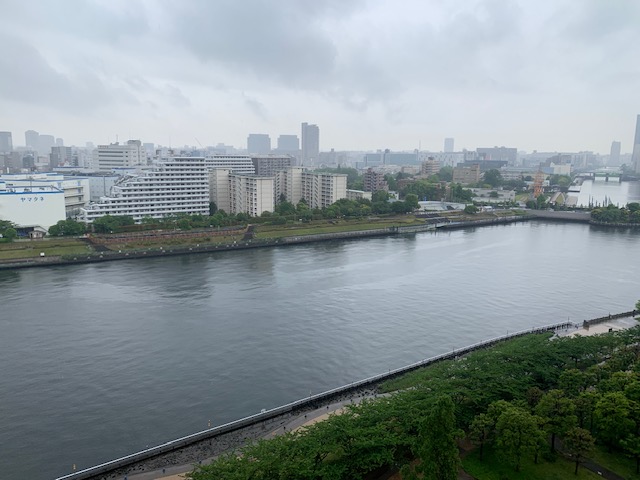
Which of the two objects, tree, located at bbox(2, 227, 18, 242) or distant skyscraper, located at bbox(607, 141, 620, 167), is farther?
distant skyscraper, located at bbox(607, 141, 620, 167)

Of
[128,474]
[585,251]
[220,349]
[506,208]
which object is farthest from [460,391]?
[506,208]

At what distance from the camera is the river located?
858cm

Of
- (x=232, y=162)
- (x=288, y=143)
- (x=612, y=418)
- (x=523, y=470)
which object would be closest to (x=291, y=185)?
(x=232, y=162)

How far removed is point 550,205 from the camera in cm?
3994

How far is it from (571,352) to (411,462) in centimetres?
435

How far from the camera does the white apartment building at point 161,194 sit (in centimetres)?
2634

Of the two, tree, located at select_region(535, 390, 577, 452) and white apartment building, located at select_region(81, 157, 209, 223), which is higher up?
white apartment building, located at select_region(81, 157, 209, 223)

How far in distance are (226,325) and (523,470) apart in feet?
A: 27.6

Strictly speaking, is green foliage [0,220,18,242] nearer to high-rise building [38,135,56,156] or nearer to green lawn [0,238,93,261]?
green lawn [0,238,93,261]

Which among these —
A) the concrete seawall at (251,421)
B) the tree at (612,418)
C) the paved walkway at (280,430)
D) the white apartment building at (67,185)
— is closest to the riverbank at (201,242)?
the white apartment building at (67,185)

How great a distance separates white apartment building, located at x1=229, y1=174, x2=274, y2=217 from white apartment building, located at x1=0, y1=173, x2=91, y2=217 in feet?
31.9

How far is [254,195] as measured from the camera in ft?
98.3

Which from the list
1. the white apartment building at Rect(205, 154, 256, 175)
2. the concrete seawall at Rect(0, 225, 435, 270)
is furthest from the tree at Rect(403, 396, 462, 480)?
the white apartment building at Rect(205, 154, 256, 175)

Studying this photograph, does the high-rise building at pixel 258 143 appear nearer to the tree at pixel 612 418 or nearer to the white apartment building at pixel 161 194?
the white apartment building at pixel 161 194
